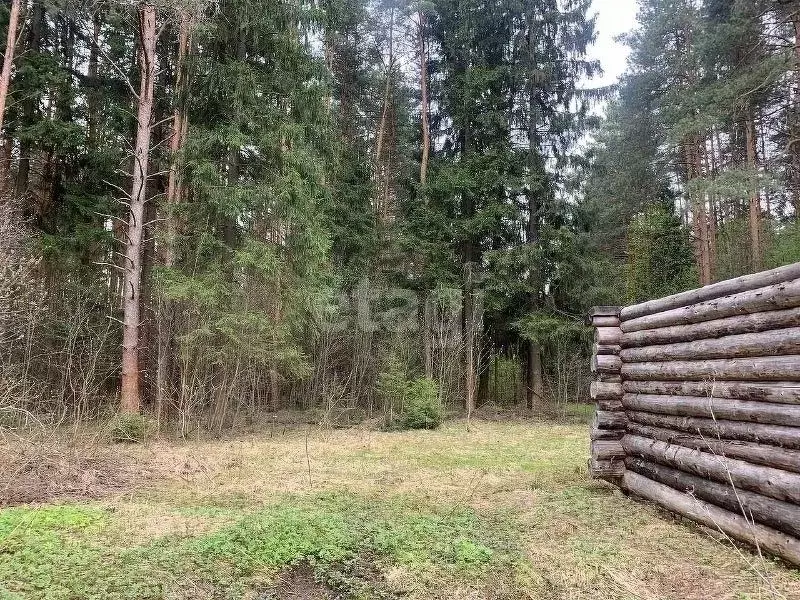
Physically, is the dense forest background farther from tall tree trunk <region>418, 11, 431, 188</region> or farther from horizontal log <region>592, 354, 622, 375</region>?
horizontal log <region>592, 354, 622, 375</region>

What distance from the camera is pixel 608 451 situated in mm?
7199

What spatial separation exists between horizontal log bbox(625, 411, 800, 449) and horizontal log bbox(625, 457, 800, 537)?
1.56 feet

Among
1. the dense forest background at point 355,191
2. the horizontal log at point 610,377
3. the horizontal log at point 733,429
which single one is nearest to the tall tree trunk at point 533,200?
the dense forest background at point 355,191

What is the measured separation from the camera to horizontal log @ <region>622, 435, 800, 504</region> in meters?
4.27

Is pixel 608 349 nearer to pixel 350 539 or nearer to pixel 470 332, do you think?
pixel 350 539

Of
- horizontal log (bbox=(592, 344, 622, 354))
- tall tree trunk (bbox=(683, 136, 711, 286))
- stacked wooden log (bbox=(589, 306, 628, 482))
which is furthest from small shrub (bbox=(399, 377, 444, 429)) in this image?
tall tree trunk (bbox=(683, 136, 711, 286))

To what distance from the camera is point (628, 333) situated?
7473mm

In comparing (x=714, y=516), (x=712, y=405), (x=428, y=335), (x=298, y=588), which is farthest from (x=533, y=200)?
(x=298, y=588)

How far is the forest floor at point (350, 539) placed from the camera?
12.7 ft

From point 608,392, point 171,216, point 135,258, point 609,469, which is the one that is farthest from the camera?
point 171,216

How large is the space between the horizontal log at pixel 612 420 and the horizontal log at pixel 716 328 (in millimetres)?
1003

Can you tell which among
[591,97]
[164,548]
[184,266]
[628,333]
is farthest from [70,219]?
[591,97]

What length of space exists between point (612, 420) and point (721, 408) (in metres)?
2.26

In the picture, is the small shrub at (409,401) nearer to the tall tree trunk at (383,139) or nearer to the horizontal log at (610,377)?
the horizontal log at (610,377)
